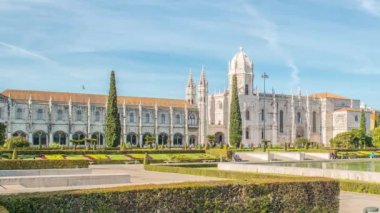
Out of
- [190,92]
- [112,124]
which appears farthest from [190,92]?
[112,124]

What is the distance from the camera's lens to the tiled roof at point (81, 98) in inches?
2889

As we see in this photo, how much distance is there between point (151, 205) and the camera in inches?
471

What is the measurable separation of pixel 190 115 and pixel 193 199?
241ft

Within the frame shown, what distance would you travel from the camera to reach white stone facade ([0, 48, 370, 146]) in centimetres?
7300

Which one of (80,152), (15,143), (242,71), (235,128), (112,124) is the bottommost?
(80,152)

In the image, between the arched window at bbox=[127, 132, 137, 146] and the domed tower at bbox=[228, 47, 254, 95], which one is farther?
the domed tower at bbox=[228, 47, 254, 95]

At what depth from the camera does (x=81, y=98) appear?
77938 millimetres

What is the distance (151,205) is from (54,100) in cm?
6563

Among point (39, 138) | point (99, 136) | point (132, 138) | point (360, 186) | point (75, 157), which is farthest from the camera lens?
point (132, 138)

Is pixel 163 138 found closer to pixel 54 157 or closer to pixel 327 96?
pixel 327 96

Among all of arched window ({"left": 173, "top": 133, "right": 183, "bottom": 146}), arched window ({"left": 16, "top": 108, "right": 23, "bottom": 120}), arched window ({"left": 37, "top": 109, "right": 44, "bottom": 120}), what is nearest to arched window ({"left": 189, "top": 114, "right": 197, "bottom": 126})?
arched window ({"left": 173, "top": 133, "right": 183, "bottom": 146})

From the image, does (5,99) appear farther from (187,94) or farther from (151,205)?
(151,205)

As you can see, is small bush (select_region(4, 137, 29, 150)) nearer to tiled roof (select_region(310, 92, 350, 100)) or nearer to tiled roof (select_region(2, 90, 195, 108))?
tiled roof (select_region(2, 90, 195, 108))

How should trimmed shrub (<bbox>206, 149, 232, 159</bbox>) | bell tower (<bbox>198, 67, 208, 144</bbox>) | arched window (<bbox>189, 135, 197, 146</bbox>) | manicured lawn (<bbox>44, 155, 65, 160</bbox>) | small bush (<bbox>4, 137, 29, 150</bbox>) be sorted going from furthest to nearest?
arched window (<bbox>189, 135, 197, 146</bbox>) → bell tower (<bbox>198, 67, 208, 144</bbox>) → small bush (<bbox>4, 137, 29, 150</bbox>) → trimmed shrub (<bbox>206, 149, 232, 159</bbox>) → manicured lawn (<bbox>44, 155, 65, 160</bbox>)
